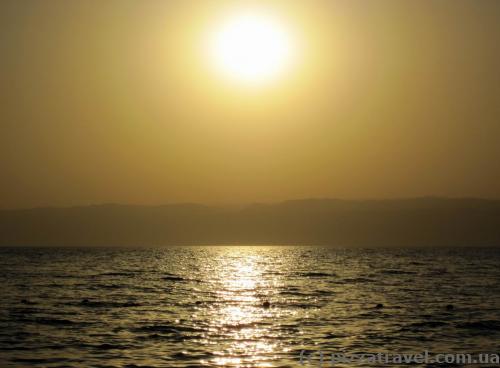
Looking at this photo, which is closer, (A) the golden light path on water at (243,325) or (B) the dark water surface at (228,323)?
(A) the golden light path on water at (243,325)

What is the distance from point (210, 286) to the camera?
68.1 metres

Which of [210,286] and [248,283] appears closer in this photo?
[210,286]

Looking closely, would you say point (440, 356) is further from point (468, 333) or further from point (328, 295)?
point (328, 295)

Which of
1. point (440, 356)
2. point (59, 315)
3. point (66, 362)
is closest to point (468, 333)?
point (440, 356)

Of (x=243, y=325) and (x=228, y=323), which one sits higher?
(x=228, y=323)

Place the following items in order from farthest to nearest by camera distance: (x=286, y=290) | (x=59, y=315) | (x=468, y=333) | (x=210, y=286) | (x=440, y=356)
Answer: (x=210, y=286) → (x=286, y=290) → (x=59, y=315) → (x=468, y=333) → (x=440, y=356)

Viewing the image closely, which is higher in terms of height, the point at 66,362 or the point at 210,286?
the point at 210,286

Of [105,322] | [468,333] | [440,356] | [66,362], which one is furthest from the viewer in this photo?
[105,322]

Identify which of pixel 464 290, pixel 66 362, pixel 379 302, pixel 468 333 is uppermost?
pixel 464 290

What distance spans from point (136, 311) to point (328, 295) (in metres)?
18.9

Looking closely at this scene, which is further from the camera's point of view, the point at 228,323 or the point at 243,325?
the point at 228,323

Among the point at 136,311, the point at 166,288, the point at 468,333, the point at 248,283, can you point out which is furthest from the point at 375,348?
the point at 248,283

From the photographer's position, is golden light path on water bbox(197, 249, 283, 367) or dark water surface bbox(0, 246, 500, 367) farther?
dark water surface bbox(0, 246, 500, 367)

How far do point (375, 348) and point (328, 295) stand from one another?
2604 centimetres
